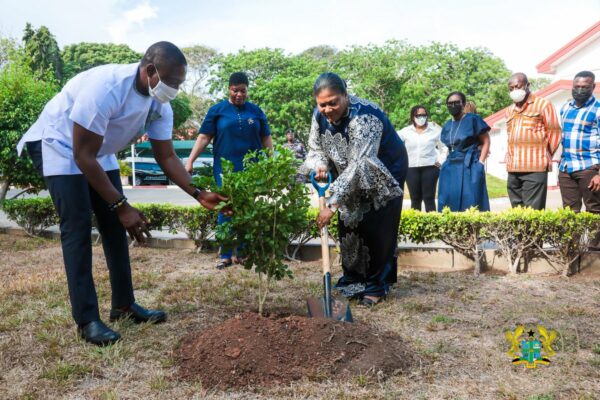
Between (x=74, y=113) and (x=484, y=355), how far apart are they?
2.64m

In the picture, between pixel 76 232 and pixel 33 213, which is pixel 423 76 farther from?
pixel 76 232

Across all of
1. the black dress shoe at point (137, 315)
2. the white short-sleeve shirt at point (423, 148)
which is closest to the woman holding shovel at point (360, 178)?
the black dress shoe at point (137, 315)

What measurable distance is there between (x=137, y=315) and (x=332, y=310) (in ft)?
4.36

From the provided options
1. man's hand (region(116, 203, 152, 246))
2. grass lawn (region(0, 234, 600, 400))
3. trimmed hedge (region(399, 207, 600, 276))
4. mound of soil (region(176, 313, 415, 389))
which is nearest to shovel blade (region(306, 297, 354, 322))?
grass lawn (region(0, 234, 600, 400))

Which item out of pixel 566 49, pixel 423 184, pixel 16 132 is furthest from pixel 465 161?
pixel 566 49

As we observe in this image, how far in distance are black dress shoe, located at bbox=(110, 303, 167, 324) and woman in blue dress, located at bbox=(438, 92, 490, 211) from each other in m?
3.89

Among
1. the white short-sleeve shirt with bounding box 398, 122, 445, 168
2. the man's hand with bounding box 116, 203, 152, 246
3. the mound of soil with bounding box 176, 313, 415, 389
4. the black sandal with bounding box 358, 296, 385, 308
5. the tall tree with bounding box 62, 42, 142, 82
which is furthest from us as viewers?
the tall tree with bounding box 62, 42, 142, 82

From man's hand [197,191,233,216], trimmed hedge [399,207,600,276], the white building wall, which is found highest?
the white building wall

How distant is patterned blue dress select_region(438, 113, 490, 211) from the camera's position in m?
6.27

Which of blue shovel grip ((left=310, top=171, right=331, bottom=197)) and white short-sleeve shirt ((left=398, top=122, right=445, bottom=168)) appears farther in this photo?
white short-sleeve shirt ((left=398, top=122, right=445, bottom=168))

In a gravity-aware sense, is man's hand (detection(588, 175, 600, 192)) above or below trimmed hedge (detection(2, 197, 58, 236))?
above

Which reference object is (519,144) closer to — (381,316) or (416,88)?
(381,316)

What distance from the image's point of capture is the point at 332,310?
12.3 ft

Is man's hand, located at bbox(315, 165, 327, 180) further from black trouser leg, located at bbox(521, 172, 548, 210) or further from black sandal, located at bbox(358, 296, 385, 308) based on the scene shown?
black trouser leg, located at bbox(521, 172, 548, 210)
